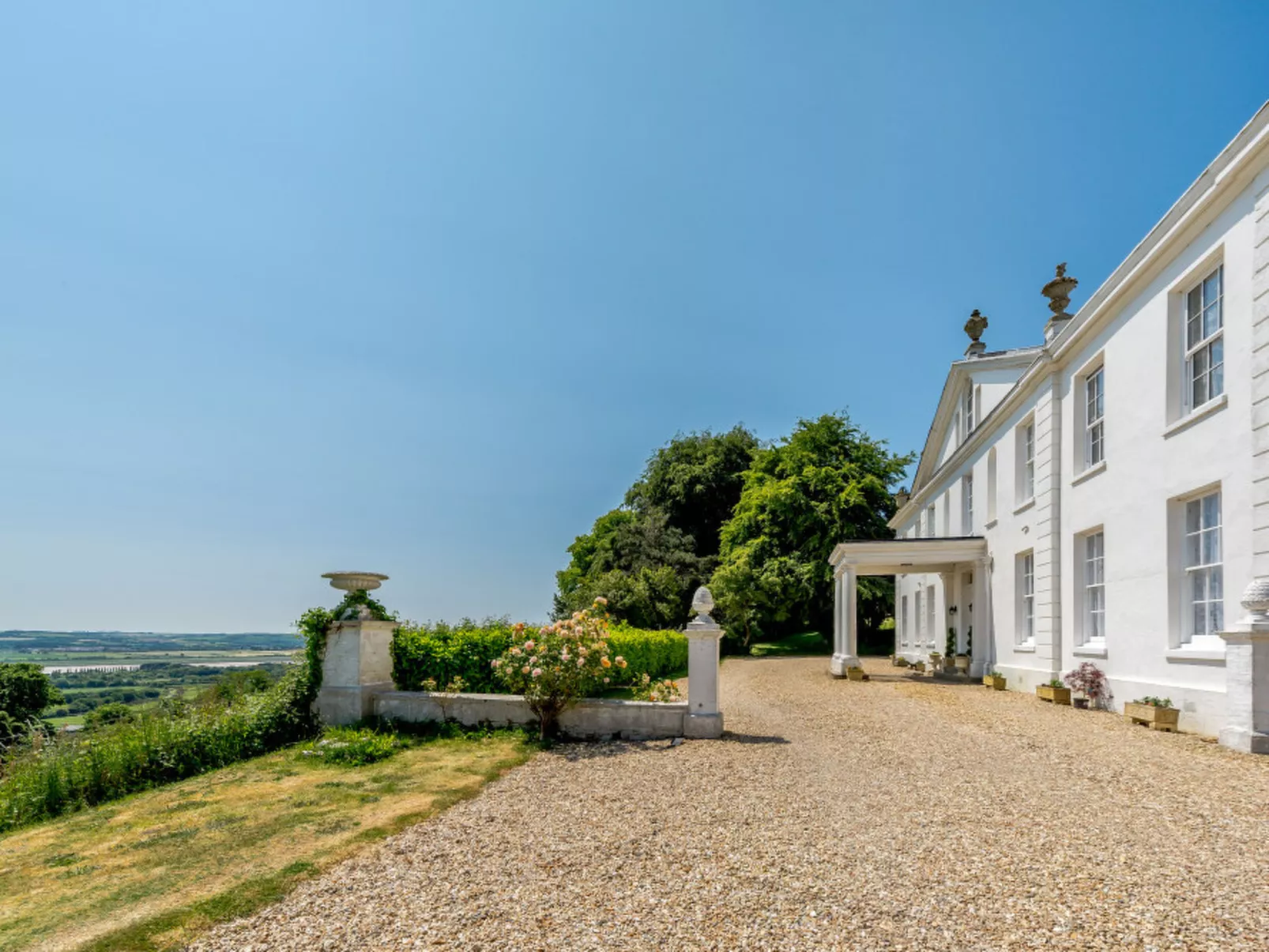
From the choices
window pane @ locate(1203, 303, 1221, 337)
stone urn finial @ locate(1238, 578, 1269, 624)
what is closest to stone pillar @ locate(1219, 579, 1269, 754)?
stone urn finial @ locate(1238, 578, 1269, 624)

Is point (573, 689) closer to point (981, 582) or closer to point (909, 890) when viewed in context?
point (909, 890)

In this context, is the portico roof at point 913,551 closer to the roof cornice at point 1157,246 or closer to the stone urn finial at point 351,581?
the roof cornice at point 1157,246

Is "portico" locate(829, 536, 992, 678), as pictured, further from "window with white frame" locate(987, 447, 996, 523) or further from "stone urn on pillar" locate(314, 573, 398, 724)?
"stone urn on pillar" locate(314, 573, 398, 724)

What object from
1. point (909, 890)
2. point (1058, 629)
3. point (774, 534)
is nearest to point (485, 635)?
point (909, 890)

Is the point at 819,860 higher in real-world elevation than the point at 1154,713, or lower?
higher

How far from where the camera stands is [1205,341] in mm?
9227

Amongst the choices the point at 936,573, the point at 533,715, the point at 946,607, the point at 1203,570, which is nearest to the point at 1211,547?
the point at 1203,570

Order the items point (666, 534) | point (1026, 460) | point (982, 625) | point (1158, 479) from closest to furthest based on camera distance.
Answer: point (1158, 479) < point (1026, 460) < point (982, 625) < point (666, 534)

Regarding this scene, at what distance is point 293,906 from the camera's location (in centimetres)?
383

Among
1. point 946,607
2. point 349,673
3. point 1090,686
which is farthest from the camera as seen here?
point 946,607

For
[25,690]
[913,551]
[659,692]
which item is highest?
[913,551]

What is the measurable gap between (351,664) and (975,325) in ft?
64.0

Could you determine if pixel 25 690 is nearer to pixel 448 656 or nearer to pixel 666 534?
pixel 448 656

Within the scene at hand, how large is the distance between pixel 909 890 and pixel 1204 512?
7.90 metres
